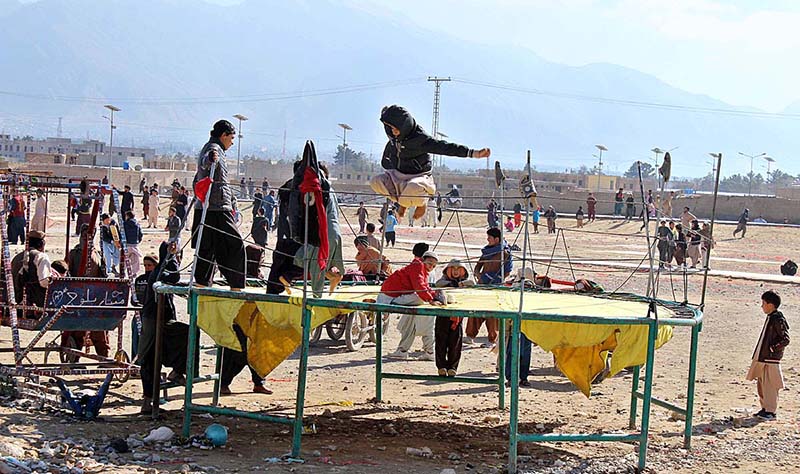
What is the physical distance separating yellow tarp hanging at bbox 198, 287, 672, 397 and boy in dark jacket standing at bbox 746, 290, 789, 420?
74.3 inches

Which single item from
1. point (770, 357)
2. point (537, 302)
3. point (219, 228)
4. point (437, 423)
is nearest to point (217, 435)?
point (219, 228)

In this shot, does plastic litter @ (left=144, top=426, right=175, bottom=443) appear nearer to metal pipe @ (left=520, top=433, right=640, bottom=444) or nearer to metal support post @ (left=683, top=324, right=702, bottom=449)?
metal pipe @ (left=520, top=433, right=640, bottom=444)

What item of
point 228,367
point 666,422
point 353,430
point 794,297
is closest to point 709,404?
point 666,422

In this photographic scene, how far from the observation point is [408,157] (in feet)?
37.0

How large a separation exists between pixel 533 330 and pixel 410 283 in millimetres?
1284

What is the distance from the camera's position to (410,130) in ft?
36.4

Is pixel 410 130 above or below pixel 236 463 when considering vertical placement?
above

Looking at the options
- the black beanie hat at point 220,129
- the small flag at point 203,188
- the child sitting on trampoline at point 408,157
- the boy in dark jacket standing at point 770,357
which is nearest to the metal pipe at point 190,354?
the small flag at point 203,188

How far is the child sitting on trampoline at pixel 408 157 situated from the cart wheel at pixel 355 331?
457 centimetres

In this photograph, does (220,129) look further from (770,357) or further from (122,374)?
(770,357)

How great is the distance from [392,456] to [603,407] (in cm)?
359

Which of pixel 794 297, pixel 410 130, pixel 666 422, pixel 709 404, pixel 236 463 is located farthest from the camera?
pixel 794 297

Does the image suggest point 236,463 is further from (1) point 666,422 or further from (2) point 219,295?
(1) point 666,422

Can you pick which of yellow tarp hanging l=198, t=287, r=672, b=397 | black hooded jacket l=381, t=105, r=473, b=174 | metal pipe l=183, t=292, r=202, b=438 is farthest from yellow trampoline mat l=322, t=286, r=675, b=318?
black hooded jacket l=381, t=105, r=473, b=174
